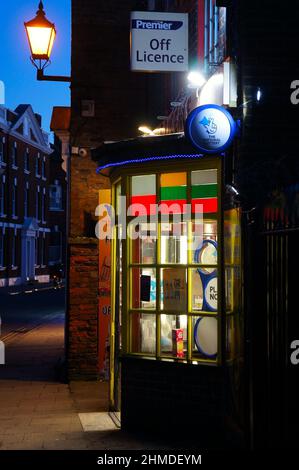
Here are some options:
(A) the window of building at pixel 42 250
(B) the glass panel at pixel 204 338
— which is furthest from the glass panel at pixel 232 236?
(A) the window of building at pixel 42 250

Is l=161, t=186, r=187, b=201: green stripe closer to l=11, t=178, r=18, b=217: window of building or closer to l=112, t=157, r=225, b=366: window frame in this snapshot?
l=112, t=157, r=225, b=366: window frame

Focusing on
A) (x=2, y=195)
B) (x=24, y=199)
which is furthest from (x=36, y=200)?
(x=2, y=195)

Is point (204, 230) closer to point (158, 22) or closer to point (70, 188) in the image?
point (158, 22)

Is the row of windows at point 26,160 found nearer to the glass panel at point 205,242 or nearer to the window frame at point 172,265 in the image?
the window frame at point 172,265

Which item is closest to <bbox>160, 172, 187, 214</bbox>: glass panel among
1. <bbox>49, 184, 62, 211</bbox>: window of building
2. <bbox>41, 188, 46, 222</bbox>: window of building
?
<bbox>41, 188, 46, 222</bbox>: window of building

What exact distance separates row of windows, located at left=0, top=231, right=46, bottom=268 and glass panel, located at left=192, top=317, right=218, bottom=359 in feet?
135

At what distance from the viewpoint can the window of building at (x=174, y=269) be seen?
794cm

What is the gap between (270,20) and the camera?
24.8 feet

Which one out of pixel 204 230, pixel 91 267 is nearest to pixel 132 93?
pixel 91 267

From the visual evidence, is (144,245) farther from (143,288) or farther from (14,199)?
(14,199)

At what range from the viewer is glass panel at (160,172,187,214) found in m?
8.18

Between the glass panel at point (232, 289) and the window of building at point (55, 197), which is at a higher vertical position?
the window of building at point (55, 197)

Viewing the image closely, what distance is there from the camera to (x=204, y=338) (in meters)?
7.90

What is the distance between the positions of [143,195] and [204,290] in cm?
140
